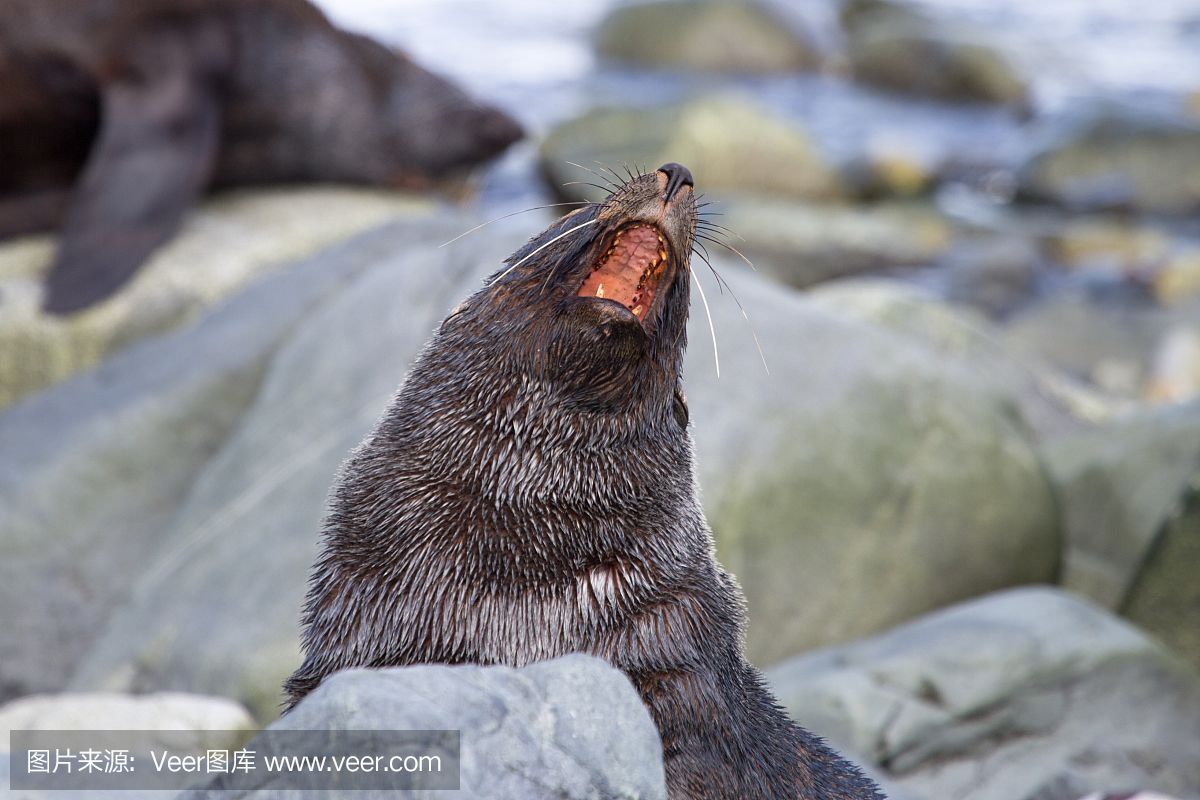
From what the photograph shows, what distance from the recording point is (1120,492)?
261 inches

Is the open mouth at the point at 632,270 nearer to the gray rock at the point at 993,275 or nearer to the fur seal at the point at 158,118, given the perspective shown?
the fur seal at the point at 158,118

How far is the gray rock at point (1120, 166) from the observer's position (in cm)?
1557

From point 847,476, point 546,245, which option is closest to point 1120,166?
point 847,476

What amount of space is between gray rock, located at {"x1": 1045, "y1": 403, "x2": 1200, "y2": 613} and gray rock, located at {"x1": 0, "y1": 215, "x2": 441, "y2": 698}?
4.14 metres

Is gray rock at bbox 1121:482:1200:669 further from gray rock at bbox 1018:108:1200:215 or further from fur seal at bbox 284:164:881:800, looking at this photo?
gray rock at bbox 1018:108:1200:215

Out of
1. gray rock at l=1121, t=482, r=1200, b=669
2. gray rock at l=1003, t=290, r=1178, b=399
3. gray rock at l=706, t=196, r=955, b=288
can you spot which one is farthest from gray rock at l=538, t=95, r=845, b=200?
gray rock at l=1121, t=482, r=1200, b=669

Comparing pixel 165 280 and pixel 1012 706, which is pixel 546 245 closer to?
pixel 1012 706

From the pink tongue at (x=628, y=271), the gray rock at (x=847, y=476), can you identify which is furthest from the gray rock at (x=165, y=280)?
the pink tongue at (x=628, y=271)

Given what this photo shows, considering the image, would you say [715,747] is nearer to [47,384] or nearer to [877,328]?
[877,328]

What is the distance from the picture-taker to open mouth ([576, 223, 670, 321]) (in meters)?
3.32

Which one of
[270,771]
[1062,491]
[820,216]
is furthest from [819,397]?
[820,216]

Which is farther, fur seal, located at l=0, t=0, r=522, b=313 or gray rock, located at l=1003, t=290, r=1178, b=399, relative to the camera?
gray rock, located at l=1003, t=290, r=1178, b=399

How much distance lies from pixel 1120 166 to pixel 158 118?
11.3 meters

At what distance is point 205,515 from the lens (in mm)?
5969
